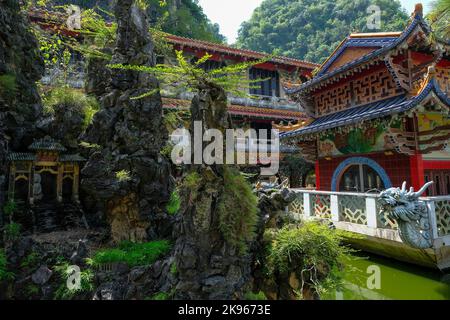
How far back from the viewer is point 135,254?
6.84 m

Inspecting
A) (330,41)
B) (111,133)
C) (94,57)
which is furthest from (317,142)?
(330,41)

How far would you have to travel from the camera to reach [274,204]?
5.89 m

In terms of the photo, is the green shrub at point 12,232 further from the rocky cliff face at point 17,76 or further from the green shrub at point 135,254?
the green shrub at point 135,254

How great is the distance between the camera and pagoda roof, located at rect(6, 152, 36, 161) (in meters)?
9.17

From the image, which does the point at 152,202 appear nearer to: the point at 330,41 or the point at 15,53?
the point at 15,53

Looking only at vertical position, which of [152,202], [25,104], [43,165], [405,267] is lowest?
[405,267]

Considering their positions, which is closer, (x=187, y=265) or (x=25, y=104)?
(x=187, y=265)

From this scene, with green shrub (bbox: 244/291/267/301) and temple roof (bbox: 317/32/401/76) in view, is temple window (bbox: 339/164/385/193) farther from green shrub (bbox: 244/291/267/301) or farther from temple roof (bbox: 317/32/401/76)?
green shrub (bbox: 244/291/267/301)

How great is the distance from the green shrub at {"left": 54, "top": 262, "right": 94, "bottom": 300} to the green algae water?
5.38 m

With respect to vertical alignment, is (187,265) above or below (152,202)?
below

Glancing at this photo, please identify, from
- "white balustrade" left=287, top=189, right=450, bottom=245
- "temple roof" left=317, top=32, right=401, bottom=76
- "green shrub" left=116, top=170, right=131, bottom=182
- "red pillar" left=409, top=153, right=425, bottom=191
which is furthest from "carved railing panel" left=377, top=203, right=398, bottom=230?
"green shrub" left=116, top=170, right=131, bottom=182

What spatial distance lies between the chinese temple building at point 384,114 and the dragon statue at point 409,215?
2.20m

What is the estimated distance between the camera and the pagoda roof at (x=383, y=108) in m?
7.65
